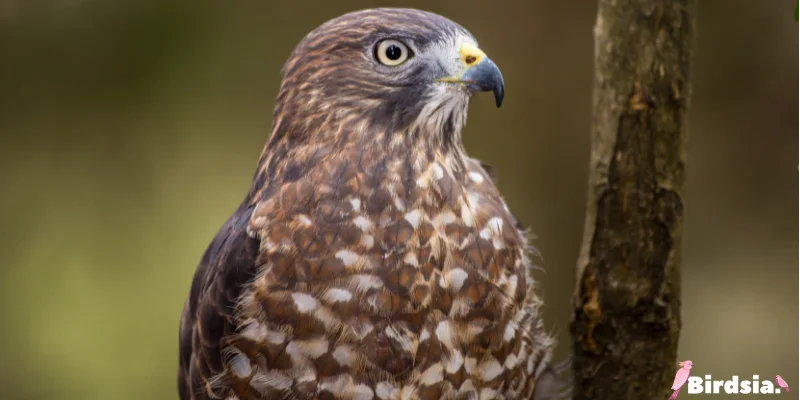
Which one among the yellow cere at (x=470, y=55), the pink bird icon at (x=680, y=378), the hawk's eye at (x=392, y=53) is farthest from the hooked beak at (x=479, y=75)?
the pink bird icon at (x=680, y=378)

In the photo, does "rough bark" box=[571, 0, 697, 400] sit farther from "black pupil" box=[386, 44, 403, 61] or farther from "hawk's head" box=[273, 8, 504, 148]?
"black pupil" box=[386, 44, 403, 61]

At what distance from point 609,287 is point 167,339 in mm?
3016

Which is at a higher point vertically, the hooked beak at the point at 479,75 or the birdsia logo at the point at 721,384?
the hooked beak at the point at 479,75

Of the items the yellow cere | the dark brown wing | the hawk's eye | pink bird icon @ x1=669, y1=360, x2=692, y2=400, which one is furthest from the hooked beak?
pink bird icon @ x1=669, y1=360, x2=692, y2=400

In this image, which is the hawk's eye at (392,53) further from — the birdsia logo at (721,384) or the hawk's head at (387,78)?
the birdsia logo at (721,384)

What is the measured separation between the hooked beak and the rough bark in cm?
37

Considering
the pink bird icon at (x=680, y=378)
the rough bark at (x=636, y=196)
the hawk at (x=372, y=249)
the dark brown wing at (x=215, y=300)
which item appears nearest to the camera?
the rough bark at (x=636, y=196)

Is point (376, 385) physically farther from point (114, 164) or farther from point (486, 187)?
point (114, 164)

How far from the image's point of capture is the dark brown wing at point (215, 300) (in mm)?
2199

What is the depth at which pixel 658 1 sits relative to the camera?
169cm

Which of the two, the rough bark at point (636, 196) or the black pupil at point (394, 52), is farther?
the black pupil at point (394, 52)

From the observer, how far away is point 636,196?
1.77m

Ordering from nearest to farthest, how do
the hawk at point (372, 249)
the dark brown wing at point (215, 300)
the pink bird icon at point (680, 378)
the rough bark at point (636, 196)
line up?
the rough bark at point (636, 196)
the pink bird icon at point (680, 378)
the hawk at point (372, 249)
the dark brown wing at point (215, 300)

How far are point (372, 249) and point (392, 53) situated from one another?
495mm
